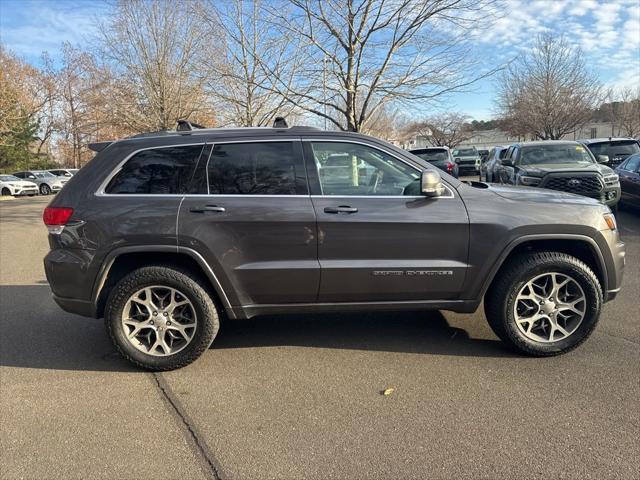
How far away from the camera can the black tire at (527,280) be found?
3.66 m

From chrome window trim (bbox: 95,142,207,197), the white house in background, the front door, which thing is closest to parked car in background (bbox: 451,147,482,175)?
the white house in background

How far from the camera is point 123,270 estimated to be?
12.2ft

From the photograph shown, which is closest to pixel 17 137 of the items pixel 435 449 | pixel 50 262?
pixel 50 262

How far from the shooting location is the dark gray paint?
3529 mm

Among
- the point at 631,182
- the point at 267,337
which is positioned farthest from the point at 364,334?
the point at 631,182

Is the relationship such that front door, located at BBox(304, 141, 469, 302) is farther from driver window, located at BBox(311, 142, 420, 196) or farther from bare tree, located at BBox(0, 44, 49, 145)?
bare tree, located at BBox(0, 44, 49, 145)

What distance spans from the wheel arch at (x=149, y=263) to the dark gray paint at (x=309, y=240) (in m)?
0.02

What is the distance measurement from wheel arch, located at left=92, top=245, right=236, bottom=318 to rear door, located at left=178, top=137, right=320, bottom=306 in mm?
56

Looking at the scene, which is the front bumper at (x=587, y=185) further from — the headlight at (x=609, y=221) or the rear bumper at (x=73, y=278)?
the rear bumper at (x=73, y=278)

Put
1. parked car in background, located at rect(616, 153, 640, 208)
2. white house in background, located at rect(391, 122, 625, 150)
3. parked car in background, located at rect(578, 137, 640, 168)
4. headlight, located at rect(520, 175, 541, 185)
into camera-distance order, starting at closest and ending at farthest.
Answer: headlight, located at rect(520, 175, 541, 185) < parked car in background, located at rect(616, 153, 640, 208) < parked car in background, located at rect(578, 137, 640, 168) < white house in background, located at rect(391, 122, 625, 150)

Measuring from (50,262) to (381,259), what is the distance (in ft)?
8.56

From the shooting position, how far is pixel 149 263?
12.1 ft

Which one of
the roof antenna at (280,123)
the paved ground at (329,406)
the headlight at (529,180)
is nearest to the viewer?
the paved ground at (329,406)

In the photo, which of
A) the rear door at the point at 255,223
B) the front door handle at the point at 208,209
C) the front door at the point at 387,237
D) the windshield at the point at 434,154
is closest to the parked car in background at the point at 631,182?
the windshield at the point at 434,154
